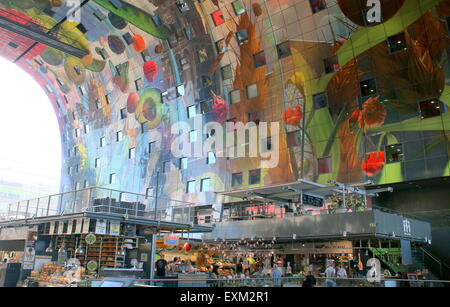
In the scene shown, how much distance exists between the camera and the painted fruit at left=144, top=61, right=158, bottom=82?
37.2m

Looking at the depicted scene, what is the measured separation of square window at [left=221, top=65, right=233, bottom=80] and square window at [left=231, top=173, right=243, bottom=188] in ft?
24.3

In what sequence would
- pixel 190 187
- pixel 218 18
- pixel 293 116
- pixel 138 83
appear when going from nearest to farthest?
pixel 293 116 → pixel 218 18 → pixel 190 187 → pixel 138 83

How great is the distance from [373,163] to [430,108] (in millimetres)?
4181

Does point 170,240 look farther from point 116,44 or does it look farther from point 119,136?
point 119,136

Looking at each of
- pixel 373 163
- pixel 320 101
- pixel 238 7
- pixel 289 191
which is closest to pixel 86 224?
pixel 289 191

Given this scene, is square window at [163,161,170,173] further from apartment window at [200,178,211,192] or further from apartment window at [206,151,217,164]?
apartment window at [206,151,217,164]

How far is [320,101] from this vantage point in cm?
2700

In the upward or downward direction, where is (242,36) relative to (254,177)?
upward

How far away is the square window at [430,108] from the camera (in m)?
22.2

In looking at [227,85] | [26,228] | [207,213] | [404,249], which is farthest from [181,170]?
[404,249]

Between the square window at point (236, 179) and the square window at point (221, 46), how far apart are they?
933 centimetres

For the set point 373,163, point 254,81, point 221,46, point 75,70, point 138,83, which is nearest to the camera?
point 373,163

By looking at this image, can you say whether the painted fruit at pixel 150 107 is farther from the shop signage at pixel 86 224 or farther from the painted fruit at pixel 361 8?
the shop signage at pixel 86 224

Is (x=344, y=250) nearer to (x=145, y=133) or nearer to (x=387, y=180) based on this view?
(x=387, y=180)
